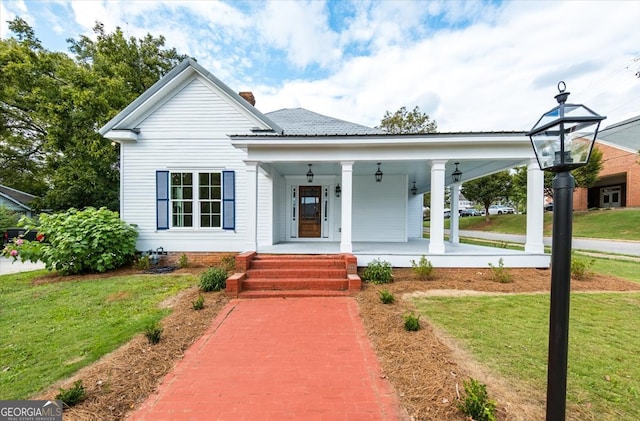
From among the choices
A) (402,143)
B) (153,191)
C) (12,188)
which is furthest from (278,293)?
(12,188)

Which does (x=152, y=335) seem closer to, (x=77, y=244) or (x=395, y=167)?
(x=77, y=244)

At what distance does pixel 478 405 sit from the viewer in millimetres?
2121

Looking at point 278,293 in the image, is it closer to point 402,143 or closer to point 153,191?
point 402,143

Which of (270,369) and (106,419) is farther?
(270,369)

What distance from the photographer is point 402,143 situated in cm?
684

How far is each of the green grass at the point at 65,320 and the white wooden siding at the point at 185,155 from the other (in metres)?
1.68

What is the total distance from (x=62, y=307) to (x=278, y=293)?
4010mm

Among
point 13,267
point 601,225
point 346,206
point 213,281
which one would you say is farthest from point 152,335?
point 601,225

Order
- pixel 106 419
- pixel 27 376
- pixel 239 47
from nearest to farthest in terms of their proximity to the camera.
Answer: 1. pixel 106 419
2. pixel 27 376
3. pixel 239 47

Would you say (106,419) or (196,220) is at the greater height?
(196,220)

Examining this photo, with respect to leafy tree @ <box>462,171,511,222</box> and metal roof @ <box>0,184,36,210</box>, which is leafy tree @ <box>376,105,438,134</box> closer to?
leafy tree @ <box>462,171,511,222</box>

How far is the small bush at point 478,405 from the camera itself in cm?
210

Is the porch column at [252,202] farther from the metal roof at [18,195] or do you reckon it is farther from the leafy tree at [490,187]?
the leafy tree at [490,187]

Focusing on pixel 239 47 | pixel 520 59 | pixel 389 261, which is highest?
pixel 239 47
